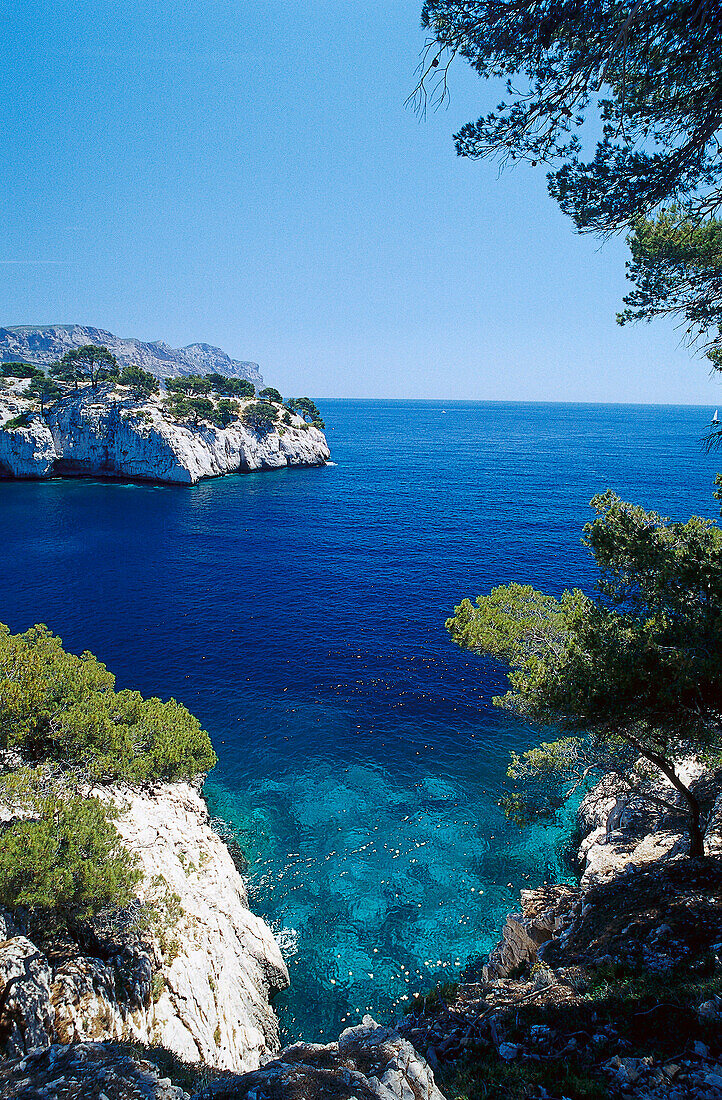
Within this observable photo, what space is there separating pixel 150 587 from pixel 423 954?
3697 centimetres

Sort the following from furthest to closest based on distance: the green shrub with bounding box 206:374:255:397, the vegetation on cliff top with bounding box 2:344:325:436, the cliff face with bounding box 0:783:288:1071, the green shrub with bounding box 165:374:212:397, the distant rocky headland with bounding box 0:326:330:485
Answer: the green shrub with bounding box 206:374:255:397
the green shrub with bounding box 165:374:212:397
the vegetation on cliff top with bounding box 2:344:325:436
the distant rocky headland with bounding box 0:326:330:485
the cliff face with bounding box 0:783:288:1071

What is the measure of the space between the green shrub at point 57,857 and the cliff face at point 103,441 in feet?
261

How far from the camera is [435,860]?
19750 mm

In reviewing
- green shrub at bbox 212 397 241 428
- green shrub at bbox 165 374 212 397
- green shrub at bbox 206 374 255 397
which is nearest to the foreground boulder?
green shrub at bbox 212 397 241 428

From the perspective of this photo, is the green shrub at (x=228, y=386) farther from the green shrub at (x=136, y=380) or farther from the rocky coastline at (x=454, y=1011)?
the rocky coastline at (x=454, y=1011)

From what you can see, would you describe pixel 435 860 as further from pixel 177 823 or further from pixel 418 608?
pixel 418 608

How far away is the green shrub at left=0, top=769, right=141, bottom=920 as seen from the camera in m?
9.64

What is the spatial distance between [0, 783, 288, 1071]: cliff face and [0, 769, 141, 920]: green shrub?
752 millimetres

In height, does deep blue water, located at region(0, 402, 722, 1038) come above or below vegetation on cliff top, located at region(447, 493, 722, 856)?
below

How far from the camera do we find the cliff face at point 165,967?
901cm

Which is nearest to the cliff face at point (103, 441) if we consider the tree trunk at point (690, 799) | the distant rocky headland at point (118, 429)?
the distant rocky headland at point (118, 429)

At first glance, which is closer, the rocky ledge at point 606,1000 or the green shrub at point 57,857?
the rocky ledge at point 606,1000

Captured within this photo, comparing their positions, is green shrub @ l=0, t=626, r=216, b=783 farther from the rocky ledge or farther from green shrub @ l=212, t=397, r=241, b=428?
green shrub @ l=212, t=397, r=241, b=428

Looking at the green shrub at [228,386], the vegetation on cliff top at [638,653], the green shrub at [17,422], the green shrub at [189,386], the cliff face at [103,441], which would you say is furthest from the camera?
the green shrub at [228,386]
